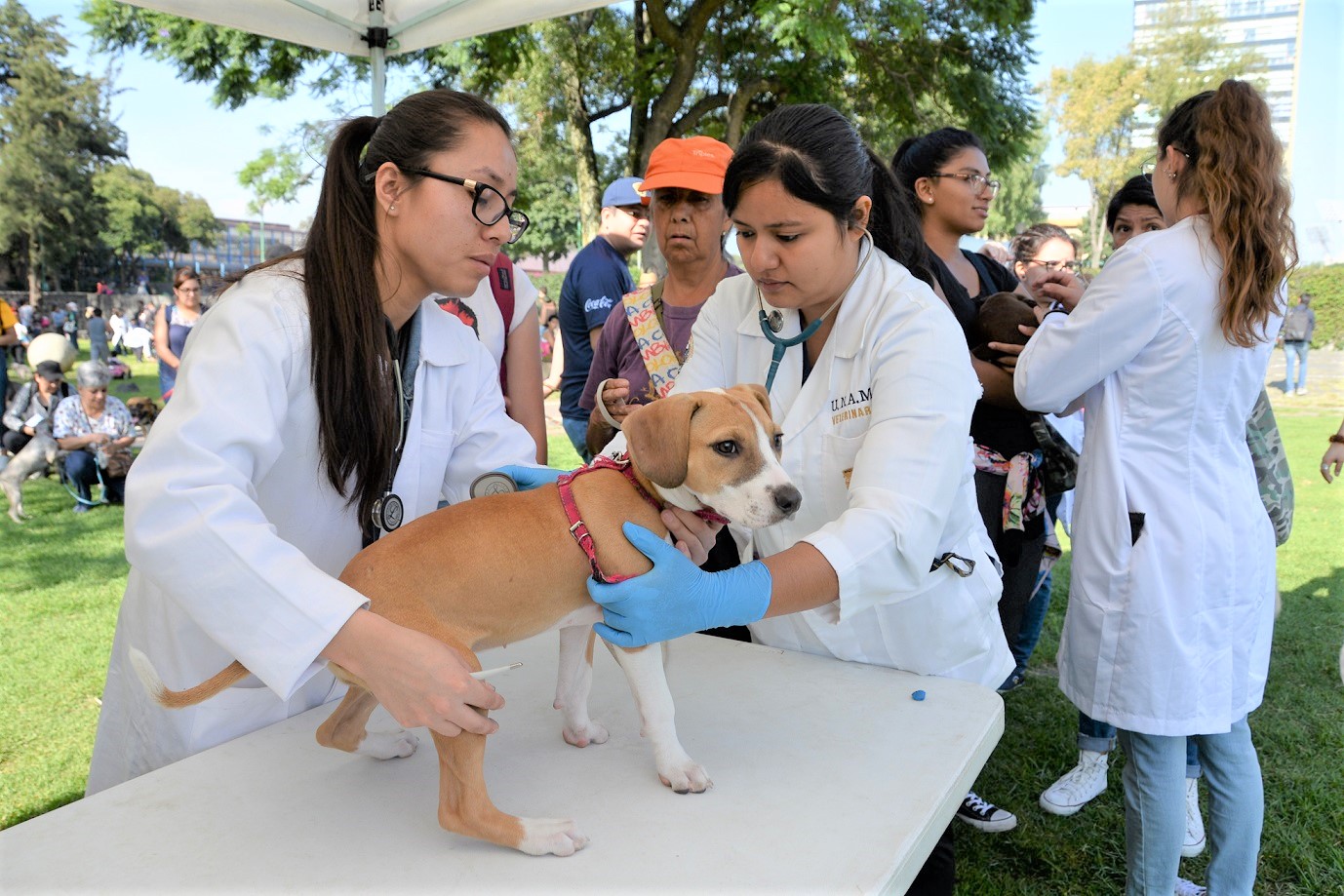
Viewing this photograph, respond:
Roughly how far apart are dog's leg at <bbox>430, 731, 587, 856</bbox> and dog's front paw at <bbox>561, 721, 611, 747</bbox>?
0.36 m

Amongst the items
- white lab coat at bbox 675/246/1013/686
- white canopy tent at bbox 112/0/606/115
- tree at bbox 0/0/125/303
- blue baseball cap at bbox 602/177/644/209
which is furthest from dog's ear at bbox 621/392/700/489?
tree at bbox 0/0/125/303

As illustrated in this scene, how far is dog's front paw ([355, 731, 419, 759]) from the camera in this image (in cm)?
182

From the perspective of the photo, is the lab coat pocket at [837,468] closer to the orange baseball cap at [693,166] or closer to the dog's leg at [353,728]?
the dog's leg at [353,728]

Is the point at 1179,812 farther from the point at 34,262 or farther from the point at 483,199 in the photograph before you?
the point at 34,262

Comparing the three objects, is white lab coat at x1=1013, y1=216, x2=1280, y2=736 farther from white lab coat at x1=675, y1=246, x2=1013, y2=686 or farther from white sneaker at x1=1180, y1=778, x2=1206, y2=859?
white sneaker at x1=1180, y1=778, x2=1206, y2=859

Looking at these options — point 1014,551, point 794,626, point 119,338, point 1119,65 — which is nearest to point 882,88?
point 1014,551

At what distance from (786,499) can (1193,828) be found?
2.60 meters

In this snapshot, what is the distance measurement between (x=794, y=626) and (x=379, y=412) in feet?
3.88

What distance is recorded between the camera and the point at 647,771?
5.90 feet

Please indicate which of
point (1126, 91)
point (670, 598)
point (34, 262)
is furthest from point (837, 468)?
point (34, 262)

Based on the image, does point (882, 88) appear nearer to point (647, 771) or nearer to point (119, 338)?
point (647, 771)

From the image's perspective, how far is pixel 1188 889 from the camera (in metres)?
3.01

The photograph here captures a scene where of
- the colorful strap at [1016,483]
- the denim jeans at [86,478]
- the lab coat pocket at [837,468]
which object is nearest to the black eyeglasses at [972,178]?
the colorful strap at [1016,483]

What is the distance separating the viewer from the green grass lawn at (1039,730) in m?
3.43
